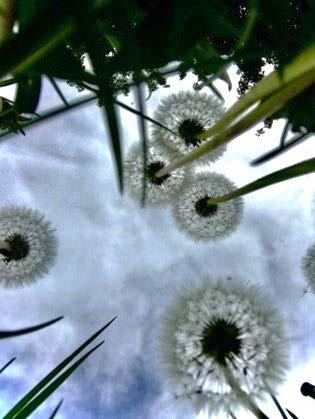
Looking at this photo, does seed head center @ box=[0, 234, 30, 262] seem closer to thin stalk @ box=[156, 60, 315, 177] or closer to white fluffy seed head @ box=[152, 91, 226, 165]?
white fluffy seed head @ box=[152, 91, 226, 165]

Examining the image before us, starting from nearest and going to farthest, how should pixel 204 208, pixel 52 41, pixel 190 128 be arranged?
pixel 52 41 → pixel 190 128 → pixel 204 208

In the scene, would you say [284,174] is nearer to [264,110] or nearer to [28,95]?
[264,110]

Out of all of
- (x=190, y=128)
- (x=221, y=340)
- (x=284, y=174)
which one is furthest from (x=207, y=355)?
(x=190, y=128)

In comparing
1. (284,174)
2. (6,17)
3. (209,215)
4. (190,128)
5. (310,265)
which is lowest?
(284,174)

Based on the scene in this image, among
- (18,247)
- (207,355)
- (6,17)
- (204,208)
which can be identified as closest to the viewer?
(6,17)

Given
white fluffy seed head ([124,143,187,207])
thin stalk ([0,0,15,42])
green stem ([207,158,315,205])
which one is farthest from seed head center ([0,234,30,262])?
green stem ([207,158,315,205])

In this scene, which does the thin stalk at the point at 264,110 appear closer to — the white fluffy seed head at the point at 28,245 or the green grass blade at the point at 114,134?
the green grass blade at the point at 114,134

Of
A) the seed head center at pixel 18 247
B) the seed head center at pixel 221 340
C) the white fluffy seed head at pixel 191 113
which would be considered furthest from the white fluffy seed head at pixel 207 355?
the seed head center at pixel 18 247
